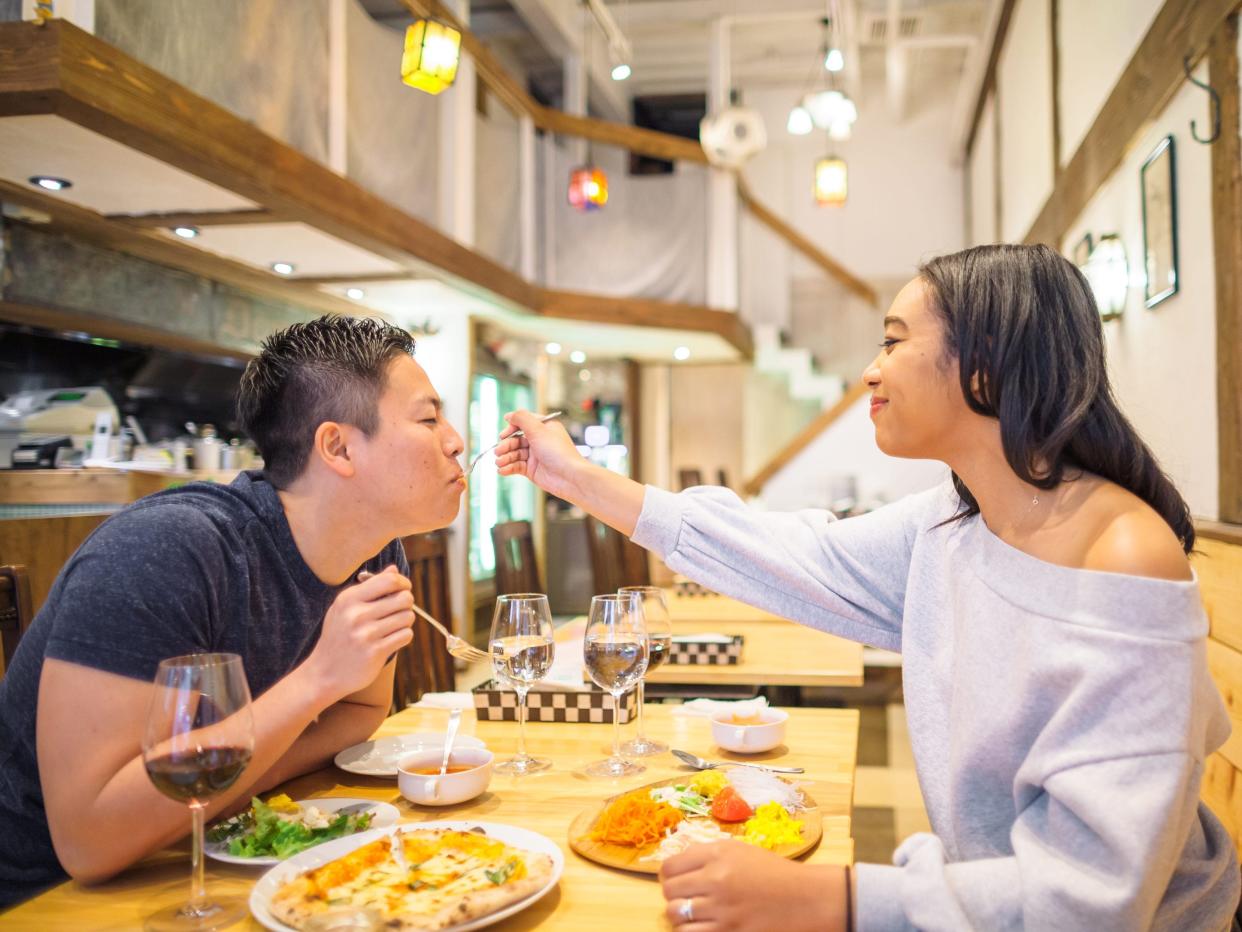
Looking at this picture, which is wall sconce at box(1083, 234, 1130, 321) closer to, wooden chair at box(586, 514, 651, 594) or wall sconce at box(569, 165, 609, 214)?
wooden chair at box(586, 514, 651, 594)

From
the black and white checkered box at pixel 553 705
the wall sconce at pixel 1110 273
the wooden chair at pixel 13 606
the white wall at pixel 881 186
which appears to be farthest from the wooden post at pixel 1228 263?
the white wall at pixel 881 186

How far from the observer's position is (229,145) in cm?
354

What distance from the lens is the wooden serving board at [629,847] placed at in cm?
115

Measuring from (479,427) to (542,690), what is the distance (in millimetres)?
6079

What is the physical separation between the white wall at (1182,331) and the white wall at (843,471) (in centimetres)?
495

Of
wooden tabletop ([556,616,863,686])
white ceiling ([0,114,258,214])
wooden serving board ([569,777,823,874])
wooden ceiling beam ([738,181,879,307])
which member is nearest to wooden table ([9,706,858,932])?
wooden serving board ([569,777,823,874])

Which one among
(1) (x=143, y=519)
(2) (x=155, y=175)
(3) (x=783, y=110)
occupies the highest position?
(3) (x=783, y=110)

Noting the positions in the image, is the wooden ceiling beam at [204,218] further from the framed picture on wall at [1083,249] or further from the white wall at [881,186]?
the white wall at [881,186]

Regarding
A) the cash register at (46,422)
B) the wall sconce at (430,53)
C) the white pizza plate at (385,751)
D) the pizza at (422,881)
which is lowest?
the white pizza plate at (385,751)

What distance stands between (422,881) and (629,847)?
0.26m

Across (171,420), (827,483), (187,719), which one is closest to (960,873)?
(187,719)

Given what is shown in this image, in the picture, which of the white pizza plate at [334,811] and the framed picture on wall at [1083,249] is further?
the framed picture on wall at [1083,249]

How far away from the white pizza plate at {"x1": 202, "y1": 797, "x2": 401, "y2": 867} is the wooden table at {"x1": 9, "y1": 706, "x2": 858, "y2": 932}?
0.06 ft

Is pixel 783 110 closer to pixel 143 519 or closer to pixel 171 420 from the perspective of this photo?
pixel 171 420
